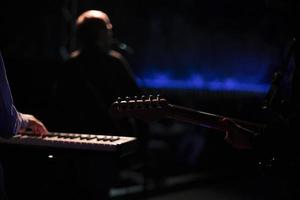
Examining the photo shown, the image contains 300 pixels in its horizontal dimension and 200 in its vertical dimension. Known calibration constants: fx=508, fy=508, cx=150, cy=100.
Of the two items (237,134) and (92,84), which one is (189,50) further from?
(237,134)

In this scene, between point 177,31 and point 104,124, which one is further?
point 177,31

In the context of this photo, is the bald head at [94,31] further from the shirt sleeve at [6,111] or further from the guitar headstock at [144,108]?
the shirt sleeve at [6,111]

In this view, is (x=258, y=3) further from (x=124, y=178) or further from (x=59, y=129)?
(x=59, y=129)

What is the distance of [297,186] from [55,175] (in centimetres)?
154

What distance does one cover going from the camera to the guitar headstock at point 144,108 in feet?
10.3

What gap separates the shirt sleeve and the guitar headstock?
27.2 inches

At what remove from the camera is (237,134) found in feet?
10.1

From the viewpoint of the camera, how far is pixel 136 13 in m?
7.87

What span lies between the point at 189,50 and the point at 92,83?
15.2ft

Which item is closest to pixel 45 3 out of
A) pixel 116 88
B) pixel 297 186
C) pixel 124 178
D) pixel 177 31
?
pixel 116 88

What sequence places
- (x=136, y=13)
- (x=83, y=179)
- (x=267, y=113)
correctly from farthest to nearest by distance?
(x=136, y=13) < (x=83, y=179) < (x=267, y=113)

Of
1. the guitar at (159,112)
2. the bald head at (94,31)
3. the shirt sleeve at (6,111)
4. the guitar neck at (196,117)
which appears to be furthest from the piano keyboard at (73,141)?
the bald head at (94,31)

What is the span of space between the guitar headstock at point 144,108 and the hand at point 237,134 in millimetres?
388

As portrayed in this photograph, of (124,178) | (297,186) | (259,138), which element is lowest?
(124,178)
